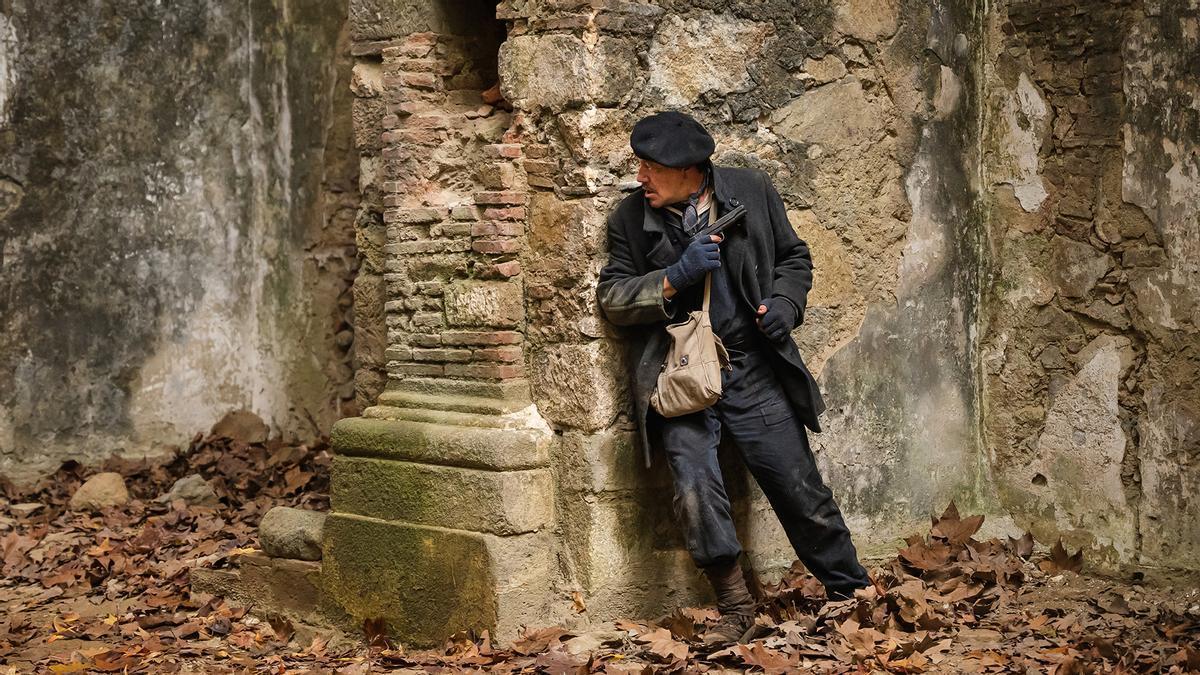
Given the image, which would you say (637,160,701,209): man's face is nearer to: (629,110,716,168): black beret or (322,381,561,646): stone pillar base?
(629,110,716,168): black beret

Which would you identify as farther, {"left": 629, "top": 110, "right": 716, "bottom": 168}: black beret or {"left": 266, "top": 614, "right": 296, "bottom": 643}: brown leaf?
{"left": 266, "top": 614, "right": 296, "bottom": 643}: brown leaf

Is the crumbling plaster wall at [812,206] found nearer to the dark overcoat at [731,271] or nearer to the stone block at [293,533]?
the dark overcoat at [731,271]

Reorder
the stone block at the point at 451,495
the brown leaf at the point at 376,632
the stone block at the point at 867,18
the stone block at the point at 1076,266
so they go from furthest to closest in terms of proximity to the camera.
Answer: the stone block at the point at 1076,266, the stone block at the point at 867,18, the brown leaf at the point at 376,632, the stone block at the point at 451,495

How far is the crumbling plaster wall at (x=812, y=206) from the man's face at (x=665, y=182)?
24cm

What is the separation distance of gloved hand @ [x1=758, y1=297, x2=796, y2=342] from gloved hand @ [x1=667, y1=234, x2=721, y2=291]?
276 millimetres

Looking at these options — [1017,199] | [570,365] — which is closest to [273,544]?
[570,365]

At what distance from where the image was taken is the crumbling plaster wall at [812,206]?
5.37 meters

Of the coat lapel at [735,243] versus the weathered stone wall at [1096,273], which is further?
the weathered stone wall at [1096,273]

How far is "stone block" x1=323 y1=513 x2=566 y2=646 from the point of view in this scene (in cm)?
533

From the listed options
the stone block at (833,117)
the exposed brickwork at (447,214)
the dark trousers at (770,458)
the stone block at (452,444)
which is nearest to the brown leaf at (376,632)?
the stone block at (452,444)

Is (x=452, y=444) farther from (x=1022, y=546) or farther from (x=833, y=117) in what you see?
(x=1022, y=546)

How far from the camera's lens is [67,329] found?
26.0ft

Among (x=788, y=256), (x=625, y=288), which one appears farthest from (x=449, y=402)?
(x=788, y=256)

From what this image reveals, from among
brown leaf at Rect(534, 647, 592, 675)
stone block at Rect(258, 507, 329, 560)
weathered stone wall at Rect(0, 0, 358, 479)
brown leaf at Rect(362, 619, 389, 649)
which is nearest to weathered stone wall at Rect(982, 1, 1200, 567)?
brown leaf at Rect(534, 647, 592, 675)
